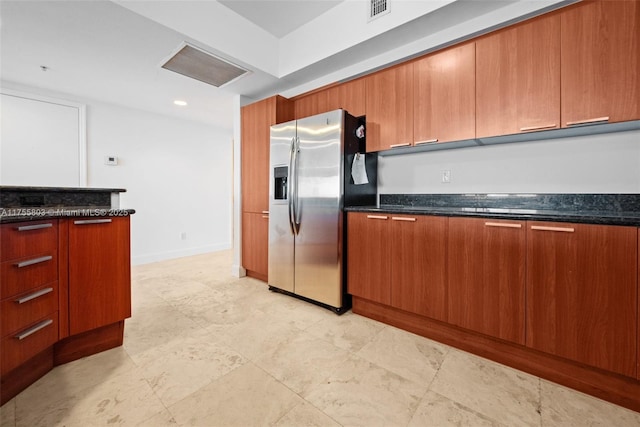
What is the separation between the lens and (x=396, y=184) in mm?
2641

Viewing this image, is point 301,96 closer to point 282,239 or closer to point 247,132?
point 247,132

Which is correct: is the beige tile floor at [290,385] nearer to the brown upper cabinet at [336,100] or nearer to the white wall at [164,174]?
the brown upper cabinet at [336,100]

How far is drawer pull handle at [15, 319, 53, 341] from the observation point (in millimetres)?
1296

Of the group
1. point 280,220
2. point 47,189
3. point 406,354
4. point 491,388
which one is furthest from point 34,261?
point 491,388

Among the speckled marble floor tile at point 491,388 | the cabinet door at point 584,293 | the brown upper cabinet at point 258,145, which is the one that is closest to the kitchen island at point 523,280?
the cabinet door at point 584,293

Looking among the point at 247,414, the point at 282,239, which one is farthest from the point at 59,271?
the point at 282,239

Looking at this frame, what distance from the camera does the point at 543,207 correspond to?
1918 millimetres

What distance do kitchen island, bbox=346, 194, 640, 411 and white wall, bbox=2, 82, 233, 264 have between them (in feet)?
12.1

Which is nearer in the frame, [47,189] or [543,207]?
[47,189]

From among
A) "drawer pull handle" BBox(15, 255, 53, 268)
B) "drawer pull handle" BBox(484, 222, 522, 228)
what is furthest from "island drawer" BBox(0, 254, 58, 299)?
"drawer pull handle" BBox(484, 222, 522, 228)

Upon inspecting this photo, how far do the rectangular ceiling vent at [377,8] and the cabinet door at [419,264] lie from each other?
1.68m

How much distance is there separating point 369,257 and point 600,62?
1.85 metres

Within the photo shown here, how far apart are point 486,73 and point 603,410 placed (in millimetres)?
2042

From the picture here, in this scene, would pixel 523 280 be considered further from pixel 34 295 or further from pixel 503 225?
pixel 34 295
